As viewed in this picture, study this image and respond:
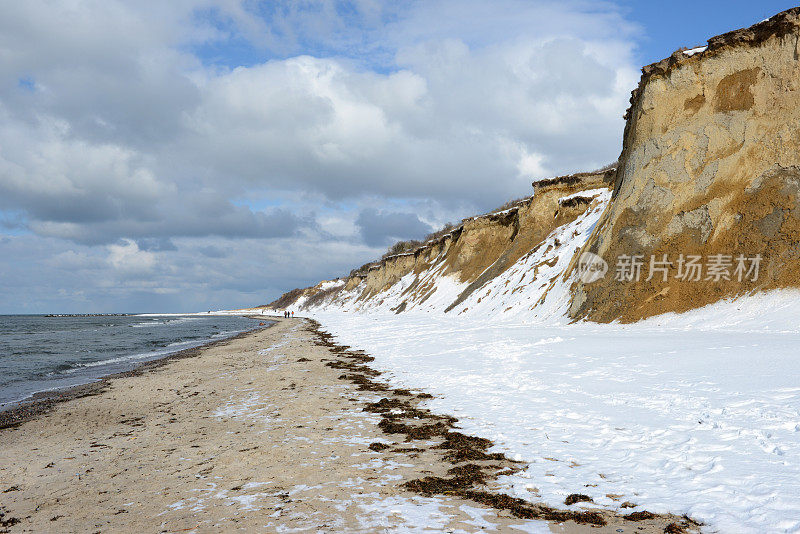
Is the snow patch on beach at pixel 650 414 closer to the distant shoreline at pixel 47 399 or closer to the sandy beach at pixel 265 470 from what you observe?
the sandy beach at pixel 265 470

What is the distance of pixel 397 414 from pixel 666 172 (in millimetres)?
19052

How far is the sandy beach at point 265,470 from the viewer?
448cm

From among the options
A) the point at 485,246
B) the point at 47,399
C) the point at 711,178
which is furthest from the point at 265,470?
the point at 485,246

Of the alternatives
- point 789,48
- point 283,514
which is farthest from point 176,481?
point 789,48

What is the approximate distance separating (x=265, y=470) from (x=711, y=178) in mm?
21569

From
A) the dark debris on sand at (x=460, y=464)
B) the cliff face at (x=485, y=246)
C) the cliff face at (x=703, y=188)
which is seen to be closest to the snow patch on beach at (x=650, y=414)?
the dark debris on sand at (x=460, y=464)

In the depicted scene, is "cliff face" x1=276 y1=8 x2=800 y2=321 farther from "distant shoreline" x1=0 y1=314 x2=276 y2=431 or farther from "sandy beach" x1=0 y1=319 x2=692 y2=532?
"distant shoreline" x1=0 y1=314 x2=276 y2=431

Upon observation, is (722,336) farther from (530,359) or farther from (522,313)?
(522,313)

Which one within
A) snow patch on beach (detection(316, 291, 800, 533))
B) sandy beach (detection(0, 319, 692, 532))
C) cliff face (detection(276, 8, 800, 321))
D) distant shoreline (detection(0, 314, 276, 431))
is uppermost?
cliff face (detection(276, 8, 800, 321))

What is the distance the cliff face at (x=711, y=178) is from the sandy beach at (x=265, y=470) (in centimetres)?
1402

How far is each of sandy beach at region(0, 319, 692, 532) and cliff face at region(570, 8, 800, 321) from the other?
14.0 meters

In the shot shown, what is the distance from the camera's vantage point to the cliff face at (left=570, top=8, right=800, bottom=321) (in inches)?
706

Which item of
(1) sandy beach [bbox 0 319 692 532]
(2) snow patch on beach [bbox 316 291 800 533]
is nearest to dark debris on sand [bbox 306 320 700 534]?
(1) sandy beach [bbox 0 319 692 532]

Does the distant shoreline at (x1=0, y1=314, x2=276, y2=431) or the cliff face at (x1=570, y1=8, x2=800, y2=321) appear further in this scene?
the cliff face at (x1=570, y1=8, x2=800, y2=321)
